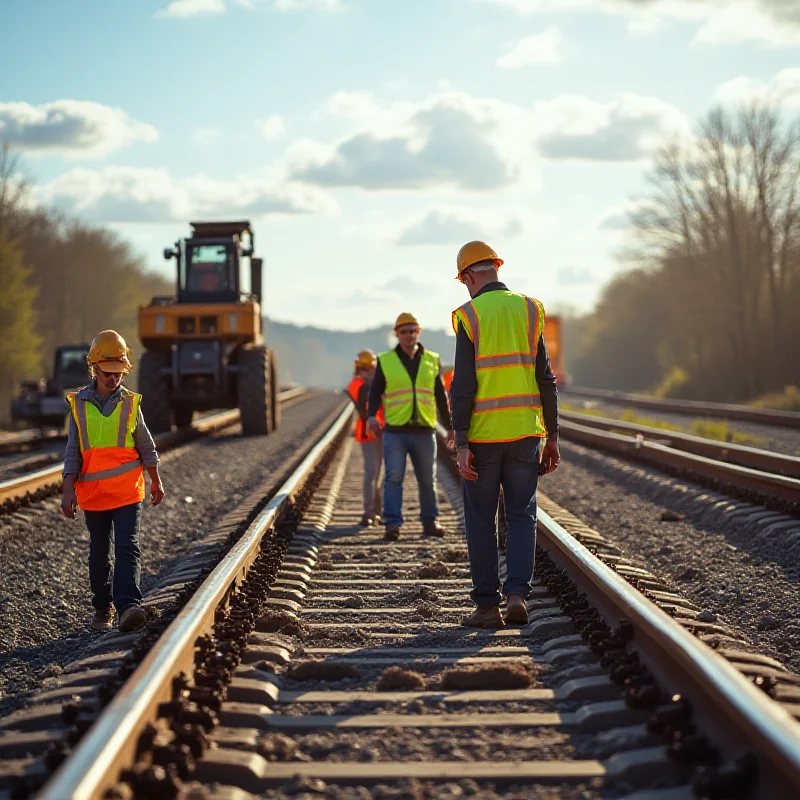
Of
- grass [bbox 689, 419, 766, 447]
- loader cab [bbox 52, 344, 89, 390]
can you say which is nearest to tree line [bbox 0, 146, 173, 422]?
loader cab [bbox 52, 344, 89, 390]

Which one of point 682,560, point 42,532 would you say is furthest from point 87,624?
point 682,560

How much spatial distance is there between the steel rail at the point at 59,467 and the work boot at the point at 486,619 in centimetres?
585

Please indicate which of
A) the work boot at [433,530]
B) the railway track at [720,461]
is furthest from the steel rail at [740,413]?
the work boot at [433,530]

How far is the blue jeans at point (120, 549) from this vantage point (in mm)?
5855

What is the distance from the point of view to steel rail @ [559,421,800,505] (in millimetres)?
9391

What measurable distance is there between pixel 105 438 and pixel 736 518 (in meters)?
5.57

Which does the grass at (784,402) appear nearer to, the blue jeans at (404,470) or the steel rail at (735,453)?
the steel rail at (735,453)

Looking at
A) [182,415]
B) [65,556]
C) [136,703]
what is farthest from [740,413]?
[136,703]

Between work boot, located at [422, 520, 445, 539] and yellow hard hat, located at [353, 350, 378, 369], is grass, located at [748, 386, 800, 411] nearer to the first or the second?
yellow hard hat, located at [353, 350, 378, 369]

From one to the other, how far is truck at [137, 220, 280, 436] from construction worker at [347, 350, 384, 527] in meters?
8.76

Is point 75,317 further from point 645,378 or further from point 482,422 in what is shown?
point 482,422

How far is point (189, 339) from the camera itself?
18.9 m

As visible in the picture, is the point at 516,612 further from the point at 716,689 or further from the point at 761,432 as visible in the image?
the point at 761,432

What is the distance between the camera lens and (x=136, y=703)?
11.3 ft
